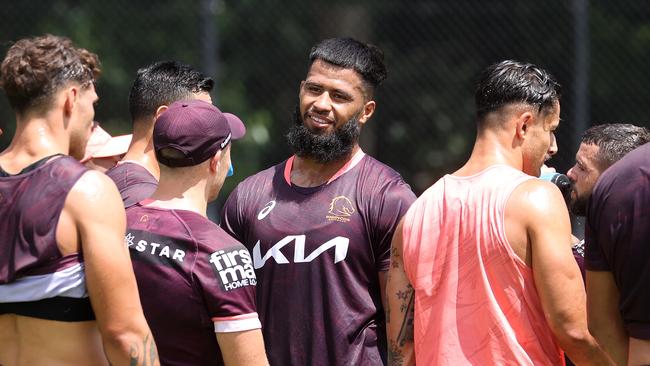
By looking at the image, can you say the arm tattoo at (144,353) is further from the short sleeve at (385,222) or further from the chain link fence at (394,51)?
the chain link fence at (394,51)

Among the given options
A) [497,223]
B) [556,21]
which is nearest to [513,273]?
[497,223]

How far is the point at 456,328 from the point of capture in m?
3.63

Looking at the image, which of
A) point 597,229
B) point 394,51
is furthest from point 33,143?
point 394,51

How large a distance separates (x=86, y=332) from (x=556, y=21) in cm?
666

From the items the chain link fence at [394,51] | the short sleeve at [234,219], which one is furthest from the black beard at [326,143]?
the chain link fence at [394,51]

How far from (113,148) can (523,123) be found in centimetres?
224

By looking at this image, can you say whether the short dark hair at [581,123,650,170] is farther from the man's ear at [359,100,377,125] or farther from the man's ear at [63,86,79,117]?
the man's ear at [63,86,79,117]

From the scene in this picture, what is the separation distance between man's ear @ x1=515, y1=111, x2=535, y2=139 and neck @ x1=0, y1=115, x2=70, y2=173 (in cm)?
156

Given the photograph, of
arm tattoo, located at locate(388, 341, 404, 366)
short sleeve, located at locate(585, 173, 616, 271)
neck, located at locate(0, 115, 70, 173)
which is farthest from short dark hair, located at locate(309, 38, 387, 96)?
neck, located at locate(0, 115, 70, 173)

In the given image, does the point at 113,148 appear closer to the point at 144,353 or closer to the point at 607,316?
the point at 144,353

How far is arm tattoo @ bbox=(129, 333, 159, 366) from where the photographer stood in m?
3.25

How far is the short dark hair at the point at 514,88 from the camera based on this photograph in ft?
12.4

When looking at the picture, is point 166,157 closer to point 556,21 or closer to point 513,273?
point 513,273

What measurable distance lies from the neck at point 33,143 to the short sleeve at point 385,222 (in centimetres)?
139
